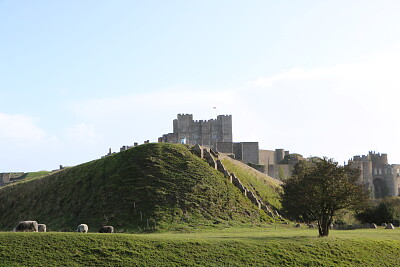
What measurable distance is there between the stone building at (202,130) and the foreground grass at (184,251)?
102404mm

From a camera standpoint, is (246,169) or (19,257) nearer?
(19,257)

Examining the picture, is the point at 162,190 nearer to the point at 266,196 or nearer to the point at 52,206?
the point at 52,206

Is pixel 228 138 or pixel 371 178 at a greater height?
pixel 228 138

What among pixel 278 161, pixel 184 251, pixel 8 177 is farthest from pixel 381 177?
pixel 184 251

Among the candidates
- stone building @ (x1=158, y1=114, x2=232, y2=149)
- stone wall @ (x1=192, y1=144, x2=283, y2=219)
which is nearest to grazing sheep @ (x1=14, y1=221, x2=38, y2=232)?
stone wall @ (x1=192, y1=144, x2=283, y2=219)

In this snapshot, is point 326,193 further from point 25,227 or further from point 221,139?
point 221,139

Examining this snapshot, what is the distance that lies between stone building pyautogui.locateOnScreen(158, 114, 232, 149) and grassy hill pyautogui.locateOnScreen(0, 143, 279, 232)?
242 feet

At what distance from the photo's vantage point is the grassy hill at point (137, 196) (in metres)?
51.1

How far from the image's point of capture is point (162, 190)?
181 ft

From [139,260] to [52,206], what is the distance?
102ft

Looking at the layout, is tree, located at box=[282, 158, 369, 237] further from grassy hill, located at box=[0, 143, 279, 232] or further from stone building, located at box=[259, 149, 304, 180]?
stone building, located at box=[259, 149, 304, 180]

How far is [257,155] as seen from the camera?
404ft

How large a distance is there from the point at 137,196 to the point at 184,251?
75.8 feet

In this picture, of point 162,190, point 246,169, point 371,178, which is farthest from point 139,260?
point 371,178
